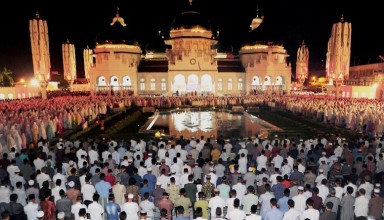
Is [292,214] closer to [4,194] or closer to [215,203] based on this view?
[215,203]

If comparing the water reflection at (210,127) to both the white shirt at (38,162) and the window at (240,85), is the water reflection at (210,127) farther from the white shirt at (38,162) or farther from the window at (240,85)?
the window at (240,85)

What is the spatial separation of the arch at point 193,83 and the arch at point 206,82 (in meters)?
0.87

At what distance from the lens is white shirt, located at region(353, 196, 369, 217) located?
6.83 m

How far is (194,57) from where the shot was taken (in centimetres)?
4756

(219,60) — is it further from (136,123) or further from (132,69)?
(136,123)

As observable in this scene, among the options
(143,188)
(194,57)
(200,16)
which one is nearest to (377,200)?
(143,188)

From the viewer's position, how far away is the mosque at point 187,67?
157ft

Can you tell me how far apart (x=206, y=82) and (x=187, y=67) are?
3804 mm

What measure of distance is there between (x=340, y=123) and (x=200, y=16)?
3611 centimetres

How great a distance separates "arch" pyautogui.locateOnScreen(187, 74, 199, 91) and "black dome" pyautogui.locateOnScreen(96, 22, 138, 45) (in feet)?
39.0

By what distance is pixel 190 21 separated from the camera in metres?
51.6

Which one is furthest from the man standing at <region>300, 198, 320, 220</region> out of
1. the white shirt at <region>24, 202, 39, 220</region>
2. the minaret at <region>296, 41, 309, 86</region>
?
the minaret at <region>296, 41, 309, 86</region>

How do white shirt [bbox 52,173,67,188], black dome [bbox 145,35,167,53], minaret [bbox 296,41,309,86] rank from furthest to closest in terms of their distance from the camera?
1. black dome [bbox 145,35,167,53]
2. minaret [bbox 296,41,309,86]
3. white shirt [bbox 52,173,67,188]

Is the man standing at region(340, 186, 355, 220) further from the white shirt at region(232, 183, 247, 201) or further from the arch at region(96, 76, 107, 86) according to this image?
the arch at region(96, 76, 107, 86)
